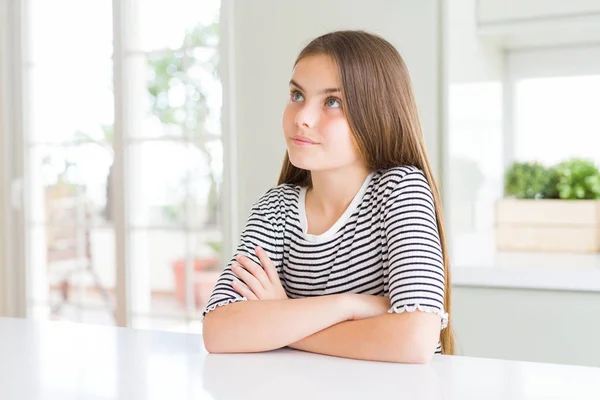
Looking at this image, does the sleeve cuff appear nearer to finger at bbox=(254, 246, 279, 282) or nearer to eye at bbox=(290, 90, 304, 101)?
finger at bbox=(254, 246, 279, 282)

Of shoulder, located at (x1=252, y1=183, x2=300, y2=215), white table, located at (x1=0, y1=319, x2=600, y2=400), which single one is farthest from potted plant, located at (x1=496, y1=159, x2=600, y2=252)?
white table, located at (x1=0, y1=319, x2=600, y2=400)

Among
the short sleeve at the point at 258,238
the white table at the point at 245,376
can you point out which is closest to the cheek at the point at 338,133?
the short sleeve at the point at 258,238

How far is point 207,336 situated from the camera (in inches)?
40.8

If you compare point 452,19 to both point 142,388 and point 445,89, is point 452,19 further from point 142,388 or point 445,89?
point 142,388

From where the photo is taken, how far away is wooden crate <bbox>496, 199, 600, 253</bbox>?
227 centimetres

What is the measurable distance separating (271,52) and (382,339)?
1.64 meters

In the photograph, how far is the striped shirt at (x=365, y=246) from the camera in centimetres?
106

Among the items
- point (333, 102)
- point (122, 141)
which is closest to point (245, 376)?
point (333, 102)

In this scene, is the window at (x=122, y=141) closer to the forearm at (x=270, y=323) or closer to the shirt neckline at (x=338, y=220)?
the shirt neckline at (x=338, y=220)

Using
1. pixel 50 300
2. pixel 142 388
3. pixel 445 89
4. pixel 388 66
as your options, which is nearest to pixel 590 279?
pixel 445 89

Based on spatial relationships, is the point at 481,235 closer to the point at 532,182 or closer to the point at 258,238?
the point at 532,182

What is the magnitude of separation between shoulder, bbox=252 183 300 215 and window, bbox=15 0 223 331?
1.31 metres

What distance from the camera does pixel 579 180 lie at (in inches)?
94.1

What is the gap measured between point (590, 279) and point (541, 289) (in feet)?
0.43
